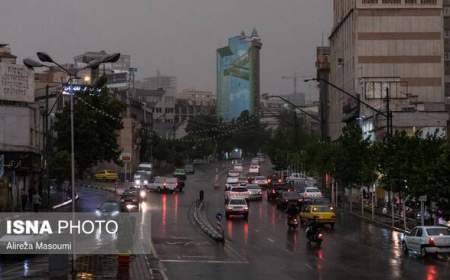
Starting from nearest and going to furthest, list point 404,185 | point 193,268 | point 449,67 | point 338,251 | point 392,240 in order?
point 193,268 → point 338,251 → point 392,240 → point 404,185 → point 449,67

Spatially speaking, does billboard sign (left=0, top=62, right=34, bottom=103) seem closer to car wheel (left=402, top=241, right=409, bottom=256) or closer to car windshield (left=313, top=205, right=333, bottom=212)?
car windshield (left=313, top=205, right=333, bottom=212)

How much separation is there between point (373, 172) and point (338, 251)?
78.2 feet

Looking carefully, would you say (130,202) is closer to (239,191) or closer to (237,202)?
(237,202)

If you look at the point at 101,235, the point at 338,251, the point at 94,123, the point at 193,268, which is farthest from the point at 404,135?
the point at 94,123

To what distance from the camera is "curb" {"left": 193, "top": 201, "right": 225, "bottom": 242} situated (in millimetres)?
42106

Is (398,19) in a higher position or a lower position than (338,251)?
higher

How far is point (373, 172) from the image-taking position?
61.3 metres

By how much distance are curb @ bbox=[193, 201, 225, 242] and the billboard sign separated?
14893 millimetres

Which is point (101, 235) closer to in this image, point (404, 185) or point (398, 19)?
point (404, 185)

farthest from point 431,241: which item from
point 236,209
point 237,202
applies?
point 237,202

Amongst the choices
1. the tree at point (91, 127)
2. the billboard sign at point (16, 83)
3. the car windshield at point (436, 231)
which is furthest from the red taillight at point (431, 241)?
the tree at point (91, 127)

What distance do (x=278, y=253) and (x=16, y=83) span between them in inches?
1251

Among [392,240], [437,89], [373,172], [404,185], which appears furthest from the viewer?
[437,89]

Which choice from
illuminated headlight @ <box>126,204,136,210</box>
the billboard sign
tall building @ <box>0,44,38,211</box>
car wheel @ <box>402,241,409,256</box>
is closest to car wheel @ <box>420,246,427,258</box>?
car wheel @ <box>402,241,409,256</box>
